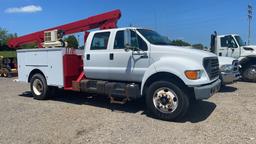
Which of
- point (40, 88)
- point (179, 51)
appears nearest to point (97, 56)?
point (179, 51)

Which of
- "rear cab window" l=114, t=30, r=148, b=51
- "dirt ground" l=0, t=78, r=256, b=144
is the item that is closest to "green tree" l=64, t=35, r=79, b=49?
"dirt ground" l=0, t=78, r=256, b=144

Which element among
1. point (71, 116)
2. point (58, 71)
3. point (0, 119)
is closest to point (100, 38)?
point (58, 71)

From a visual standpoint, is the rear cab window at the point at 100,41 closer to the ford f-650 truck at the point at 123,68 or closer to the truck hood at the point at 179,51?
the ford f-650 truck at the point at 123,68

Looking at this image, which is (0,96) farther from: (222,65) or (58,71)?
(222,65)

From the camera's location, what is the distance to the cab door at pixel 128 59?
25.1 feet

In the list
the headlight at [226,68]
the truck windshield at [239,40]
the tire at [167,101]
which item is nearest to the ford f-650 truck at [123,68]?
the tire at [167,101]

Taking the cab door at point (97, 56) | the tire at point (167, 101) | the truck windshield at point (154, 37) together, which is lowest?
the tire at point (167, 101)

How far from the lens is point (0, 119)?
24.2ft

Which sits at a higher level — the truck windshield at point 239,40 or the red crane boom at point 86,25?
the red crane boom at point 86,25

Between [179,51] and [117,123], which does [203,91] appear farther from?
[117,123]

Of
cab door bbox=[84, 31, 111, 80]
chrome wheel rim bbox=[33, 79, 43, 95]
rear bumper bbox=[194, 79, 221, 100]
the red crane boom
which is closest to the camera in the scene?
rear bumper bbox=[194, 79, 221, 100]

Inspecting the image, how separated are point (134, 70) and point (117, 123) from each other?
161 centimetres

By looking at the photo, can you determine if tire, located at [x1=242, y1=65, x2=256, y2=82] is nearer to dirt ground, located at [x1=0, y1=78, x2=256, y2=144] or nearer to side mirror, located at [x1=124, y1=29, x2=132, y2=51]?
dirt ground, located at [x1=0, y1=78, x2=256, y2=144]

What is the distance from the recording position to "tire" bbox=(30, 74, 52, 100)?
389 inches
